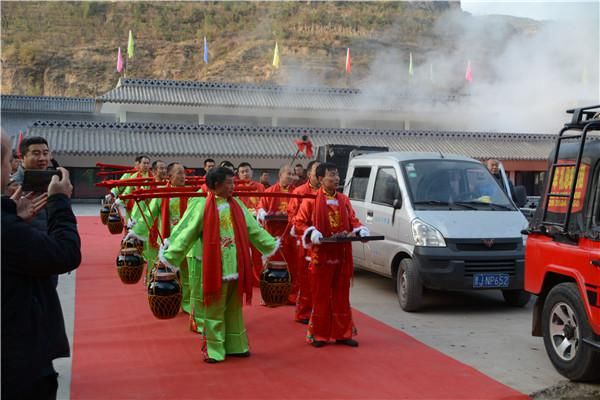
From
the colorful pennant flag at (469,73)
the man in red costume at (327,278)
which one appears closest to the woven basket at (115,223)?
the man in red costume at (327,278)

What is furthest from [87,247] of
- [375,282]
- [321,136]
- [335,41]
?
[335,41]

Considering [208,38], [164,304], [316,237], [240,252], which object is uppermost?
[208,38]

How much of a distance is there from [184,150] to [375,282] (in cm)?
1719

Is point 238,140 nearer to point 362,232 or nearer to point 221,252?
point 362,232

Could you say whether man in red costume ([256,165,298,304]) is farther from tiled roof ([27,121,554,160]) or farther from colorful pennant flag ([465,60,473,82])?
colorful pennant flag ([465,60,473,82])

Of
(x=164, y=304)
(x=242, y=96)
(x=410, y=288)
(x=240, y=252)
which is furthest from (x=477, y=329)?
(x=242, y=96)

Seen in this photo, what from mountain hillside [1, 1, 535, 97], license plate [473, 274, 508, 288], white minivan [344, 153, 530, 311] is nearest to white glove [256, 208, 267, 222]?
white minivan [344, 153, 530, 311]

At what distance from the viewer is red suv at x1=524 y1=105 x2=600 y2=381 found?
4551 millimetres

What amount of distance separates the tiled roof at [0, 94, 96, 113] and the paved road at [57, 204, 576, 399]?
24299 millimetres

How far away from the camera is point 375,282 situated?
9484mm

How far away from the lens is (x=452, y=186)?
774 centimetres

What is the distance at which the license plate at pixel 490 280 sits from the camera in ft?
22.7

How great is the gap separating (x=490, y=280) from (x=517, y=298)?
2.96 feet

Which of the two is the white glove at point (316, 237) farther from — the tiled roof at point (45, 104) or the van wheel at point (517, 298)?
the tiled roof at point (45, 104)
